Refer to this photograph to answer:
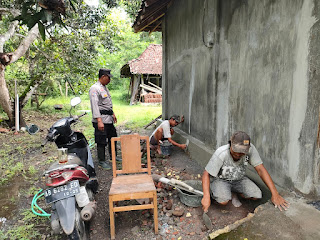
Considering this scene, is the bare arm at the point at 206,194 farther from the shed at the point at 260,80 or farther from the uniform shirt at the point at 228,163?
the shed at the point at 260,80

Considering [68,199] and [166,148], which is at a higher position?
[68,199]

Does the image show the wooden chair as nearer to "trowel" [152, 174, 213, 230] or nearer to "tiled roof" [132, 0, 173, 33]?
"trowel" [152, 174, 213, 230]

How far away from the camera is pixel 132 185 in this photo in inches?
117

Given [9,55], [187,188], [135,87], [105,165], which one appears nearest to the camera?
[187,188]

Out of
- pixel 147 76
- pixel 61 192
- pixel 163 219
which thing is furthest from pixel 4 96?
pixel 147 76

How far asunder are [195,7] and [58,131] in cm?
412

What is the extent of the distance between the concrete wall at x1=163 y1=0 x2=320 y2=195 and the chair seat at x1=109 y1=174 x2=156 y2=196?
5.64 ft

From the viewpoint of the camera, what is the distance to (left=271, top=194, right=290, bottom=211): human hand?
255 cm

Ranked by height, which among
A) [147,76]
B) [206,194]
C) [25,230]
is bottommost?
[25,230]

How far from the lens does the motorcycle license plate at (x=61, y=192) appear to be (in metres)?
2.56

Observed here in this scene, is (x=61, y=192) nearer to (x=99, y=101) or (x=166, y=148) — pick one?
(x=99, y=101)

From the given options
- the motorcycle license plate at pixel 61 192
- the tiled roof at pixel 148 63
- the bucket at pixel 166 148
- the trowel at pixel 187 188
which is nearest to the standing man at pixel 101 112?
the bucket at pixel 166 148

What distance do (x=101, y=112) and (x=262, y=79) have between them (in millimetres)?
3158

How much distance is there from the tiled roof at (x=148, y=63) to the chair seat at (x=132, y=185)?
15328 millimetres
